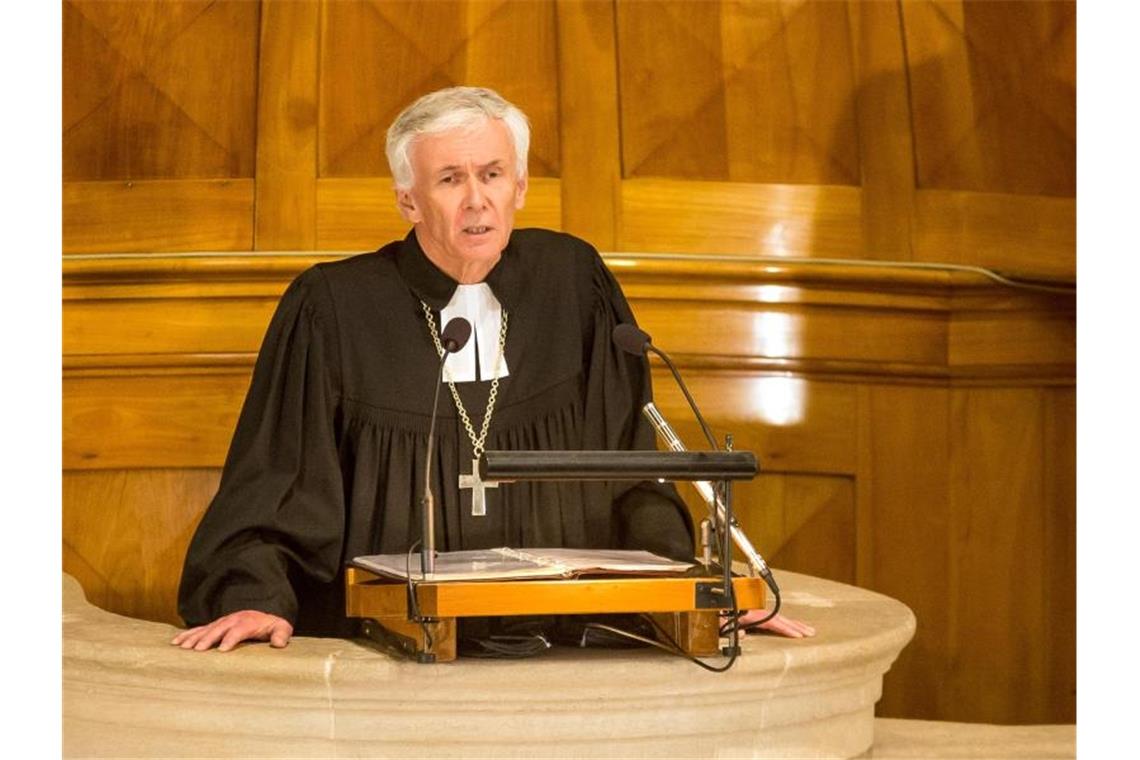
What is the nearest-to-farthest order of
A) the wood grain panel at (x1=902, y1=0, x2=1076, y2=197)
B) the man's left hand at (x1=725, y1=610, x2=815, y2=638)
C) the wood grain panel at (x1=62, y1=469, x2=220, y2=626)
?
1. the man's left hand at (x1=725, y1=610, x2=815, y2=638)
2. the wood grain panel at (x1=62, y1=469, x2=220, y2=626)
3. the wood grain panel at (x1=902, y1=0, x2=1076, y2=197)

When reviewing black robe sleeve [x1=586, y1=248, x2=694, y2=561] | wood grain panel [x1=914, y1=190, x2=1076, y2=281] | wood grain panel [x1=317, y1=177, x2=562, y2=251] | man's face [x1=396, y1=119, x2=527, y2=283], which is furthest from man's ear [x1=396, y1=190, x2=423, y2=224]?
wood grain panel [x1=914, y1=190, x2=1076, y2=281]

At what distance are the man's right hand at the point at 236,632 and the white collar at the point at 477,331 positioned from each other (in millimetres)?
823

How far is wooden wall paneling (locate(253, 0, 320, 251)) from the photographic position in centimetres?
534

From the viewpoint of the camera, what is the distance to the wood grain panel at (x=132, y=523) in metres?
5.20

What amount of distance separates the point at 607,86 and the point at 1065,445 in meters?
1.85

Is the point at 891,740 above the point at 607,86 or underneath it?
underneath

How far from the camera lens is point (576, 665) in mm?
3168

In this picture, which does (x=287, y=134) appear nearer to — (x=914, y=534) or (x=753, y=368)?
(x=753, y=368)

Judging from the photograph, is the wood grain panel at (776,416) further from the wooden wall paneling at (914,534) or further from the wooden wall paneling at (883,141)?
the wooden wall paneling at (883,141)

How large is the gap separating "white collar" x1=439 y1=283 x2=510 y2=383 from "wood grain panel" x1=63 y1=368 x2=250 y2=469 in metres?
1.40

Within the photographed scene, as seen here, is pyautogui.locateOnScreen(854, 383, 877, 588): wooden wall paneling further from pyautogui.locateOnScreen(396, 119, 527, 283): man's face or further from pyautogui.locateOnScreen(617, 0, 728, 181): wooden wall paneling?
pyautogui.locateOnScreen(396, 119, 527, 283): man's face

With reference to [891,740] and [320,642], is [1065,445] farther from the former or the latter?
[320,642]

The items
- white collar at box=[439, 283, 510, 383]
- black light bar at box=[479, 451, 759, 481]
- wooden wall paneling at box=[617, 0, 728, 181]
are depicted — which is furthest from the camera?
wooden wall paneling at box=[617, 0, 728, 181]

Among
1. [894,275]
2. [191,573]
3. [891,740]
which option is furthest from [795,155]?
[191,573]
